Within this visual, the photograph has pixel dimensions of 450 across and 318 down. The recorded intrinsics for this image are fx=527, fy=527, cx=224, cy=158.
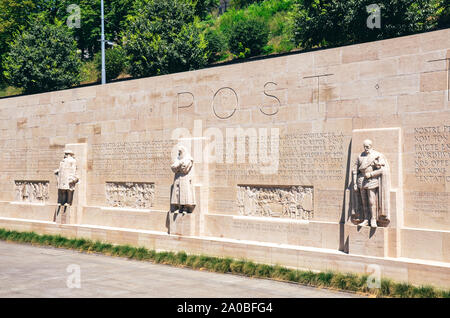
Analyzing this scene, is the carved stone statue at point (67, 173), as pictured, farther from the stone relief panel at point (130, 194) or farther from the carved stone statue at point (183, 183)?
the carved stone statue at point (183, 183)

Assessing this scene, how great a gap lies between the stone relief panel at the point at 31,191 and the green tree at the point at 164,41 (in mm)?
10888

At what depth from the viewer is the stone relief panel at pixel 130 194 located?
15.1 meters

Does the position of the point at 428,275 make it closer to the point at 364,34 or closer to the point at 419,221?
the point at 419,221

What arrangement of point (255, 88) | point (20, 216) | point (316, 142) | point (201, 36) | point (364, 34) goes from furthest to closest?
point (201, 36) → point (364, 34) → point (20, 216) → point (255, 88) → point (316, 142)

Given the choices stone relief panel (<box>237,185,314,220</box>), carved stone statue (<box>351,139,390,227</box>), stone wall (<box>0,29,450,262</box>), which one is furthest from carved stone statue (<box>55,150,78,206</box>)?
carved stone statue (<box>351,139,390,227</box>)

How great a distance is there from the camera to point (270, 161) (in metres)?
12.5

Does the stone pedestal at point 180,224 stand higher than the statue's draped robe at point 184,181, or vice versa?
the statue's draped robe at point 184,181

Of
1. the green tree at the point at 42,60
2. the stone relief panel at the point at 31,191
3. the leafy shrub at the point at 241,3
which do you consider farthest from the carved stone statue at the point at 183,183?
the leafy shrub at the point at 241,3

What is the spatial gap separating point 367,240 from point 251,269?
2.57 metres

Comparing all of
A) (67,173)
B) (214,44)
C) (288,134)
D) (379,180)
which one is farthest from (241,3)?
(379,180)

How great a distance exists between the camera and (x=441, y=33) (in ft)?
33.7

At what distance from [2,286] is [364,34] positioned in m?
18.9
